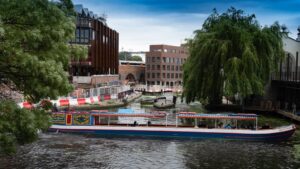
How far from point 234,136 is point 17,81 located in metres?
25.2

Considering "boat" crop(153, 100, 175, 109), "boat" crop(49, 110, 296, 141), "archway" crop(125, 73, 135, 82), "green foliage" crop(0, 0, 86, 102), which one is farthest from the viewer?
"archway" crop(125, 73, 135, 82)

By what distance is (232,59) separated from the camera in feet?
161

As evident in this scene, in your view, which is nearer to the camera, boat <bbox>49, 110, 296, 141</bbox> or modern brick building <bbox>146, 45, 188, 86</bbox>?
boat <bbox>49, 110, 296, 141</bbox>

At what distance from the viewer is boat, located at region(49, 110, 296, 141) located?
36.6 metres

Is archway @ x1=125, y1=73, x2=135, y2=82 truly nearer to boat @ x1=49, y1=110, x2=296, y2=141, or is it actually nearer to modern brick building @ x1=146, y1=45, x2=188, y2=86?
modern brick building @ x1=146, y1=45, x2=188, y2=86

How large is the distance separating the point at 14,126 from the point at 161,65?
142730mm

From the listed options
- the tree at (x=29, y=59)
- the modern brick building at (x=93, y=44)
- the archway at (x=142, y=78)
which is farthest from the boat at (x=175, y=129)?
the archway at (x=142, y=78)

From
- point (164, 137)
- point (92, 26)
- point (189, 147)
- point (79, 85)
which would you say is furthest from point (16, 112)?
point (92, 26)

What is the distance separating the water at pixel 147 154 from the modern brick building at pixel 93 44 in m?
50.4

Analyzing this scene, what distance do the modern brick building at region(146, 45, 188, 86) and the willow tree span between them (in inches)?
3992

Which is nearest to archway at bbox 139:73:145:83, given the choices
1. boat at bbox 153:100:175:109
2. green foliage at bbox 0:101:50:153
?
boat at bbox 153:100:175:109

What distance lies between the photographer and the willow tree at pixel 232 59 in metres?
48.8

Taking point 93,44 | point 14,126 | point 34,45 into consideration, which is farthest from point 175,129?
point 93,44

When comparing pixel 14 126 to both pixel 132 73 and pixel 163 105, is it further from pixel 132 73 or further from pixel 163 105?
pixel 132 73
